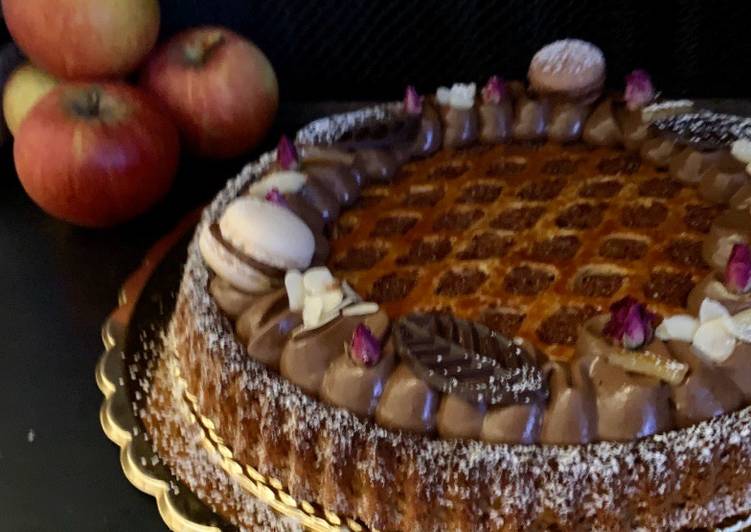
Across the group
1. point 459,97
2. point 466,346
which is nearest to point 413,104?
point 459,97

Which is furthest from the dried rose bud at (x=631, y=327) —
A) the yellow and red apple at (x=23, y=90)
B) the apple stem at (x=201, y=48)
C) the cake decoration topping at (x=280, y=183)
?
the yellow and red apple at (x=23, y=90)

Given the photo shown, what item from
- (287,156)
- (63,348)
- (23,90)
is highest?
(287,156)

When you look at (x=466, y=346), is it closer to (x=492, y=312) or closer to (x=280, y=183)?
(x=492, y=312)

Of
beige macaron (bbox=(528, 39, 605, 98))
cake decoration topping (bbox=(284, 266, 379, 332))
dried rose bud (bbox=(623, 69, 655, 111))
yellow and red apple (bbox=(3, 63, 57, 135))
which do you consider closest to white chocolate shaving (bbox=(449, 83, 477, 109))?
beige macaron (bbox=(528, 39, 605, 98))

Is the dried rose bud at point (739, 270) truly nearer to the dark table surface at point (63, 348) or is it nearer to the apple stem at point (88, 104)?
the dark table surface at point (63, 348)

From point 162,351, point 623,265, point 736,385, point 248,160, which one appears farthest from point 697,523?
point 248,160

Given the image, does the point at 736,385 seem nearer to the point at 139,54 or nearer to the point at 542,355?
the point at 542,355
